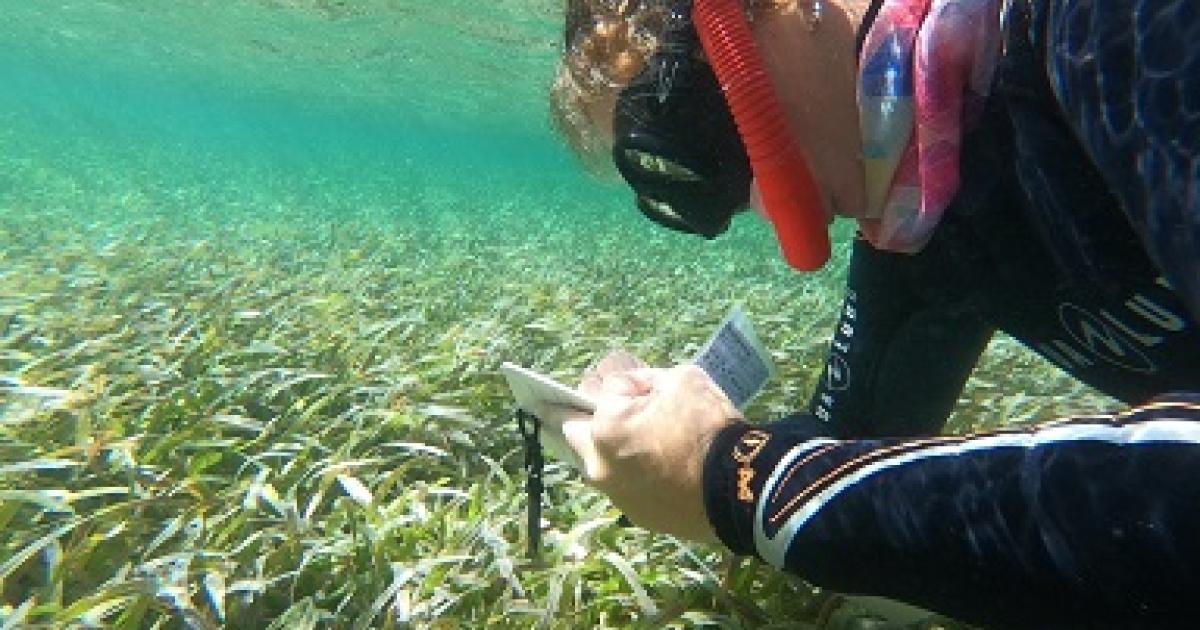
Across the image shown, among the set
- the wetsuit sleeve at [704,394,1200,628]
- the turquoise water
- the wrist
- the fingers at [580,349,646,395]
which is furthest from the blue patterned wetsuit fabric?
the turquoise water

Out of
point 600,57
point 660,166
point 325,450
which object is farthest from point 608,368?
A: point 325,450

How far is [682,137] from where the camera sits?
1.75m

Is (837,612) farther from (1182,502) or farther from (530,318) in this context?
(530,318)

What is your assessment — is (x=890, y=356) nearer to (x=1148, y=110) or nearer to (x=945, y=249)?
(x=945, y=249)

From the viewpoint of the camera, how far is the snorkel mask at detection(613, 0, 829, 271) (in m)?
1.57

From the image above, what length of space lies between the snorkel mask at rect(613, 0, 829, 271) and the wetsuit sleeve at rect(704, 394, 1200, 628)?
0.61 metres

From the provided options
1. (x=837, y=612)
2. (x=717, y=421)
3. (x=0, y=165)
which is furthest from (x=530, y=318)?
(x=0, y=165)

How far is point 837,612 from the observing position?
1.90 metres

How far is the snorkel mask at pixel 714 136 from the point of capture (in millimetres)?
1566

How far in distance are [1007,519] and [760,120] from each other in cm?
93

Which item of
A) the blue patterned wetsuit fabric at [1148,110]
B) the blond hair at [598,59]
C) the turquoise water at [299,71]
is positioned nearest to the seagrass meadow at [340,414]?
the blond hair at [598,59]

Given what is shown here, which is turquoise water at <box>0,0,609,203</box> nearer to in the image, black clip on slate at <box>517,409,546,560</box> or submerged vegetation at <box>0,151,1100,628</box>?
black clip on slate at <box>517,409,546,560</box>

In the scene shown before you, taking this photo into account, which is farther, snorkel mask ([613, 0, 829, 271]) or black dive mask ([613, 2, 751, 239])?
black dive mask ([613, 2, 751, 239])

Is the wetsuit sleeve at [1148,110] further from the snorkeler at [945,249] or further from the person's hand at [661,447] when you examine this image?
the person's hand at [661,447]
